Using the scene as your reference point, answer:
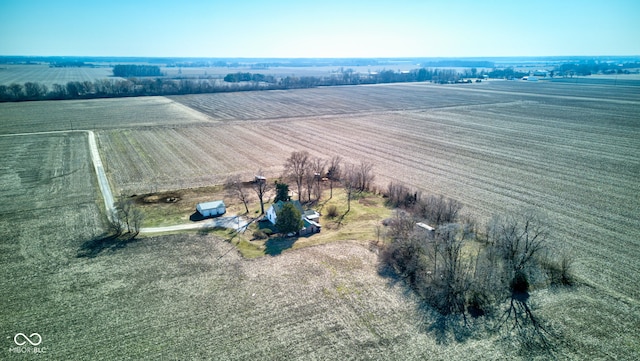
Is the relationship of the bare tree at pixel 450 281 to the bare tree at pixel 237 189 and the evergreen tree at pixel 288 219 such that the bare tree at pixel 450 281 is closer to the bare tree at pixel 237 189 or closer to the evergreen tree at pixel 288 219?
the evergreen tree at pixel 288 219

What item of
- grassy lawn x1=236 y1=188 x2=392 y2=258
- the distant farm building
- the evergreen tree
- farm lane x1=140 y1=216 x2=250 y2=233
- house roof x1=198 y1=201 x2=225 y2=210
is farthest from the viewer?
house roof x1=198 y1=201 x2=225 y2=210

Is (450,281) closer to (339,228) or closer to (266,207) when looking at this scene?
(339,228)

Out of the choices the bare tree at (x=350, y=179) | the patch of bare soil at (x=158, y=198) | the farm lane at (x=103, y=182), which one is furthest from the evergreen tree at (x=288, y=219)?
the farm lane at (x=103, y=182)

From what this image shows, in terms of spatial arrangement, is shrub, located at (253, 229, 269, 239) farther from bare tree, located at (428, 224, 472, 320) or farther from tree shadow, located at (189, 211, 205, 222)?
bare tree, located at (428, 224, 472, 320)

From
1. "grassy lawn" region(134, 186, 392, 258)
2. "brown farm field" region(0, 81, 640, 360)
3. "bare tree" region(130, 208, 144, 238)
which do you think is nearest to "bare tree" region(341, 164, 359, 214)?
"grassy lawn" region(134, 186, 392, 258)

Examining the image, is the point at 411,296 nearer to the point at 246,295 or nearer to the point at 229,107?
the point at 246,295
